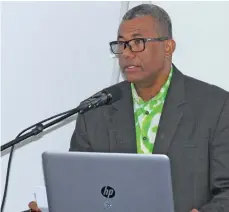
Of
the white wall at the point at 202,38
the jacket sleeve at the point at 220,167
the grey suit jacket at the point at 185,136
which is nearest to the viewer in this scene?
the jacket sleeve at the point at 220,167

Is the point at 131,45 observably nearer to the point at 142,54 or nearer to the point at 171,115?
the point at 142,54

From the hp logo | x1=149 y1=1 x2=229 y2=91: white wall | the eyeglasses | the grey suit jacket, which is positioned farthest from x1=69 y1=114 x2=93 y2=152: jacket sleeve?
x1=149 y1=1 x2=229 y2=91: white wall

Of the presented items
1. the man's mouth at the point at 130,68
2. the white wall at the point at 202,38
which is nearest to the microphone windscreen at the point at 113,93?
the man's mouth at the point at 130,68

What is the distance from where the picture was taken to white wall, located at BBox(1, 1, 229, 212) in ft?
7.43

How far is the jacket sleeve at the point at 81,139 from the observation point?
191 centimetres

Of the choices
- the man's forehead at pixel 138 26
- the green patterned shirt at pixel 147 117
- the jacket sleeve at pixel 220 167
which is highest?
the man's forehead at pixel 138 26

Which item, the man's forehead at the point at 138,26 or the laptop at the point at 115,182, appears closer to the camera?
the laptop at the point at 115,182

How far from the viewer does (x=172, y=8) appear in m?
2.49

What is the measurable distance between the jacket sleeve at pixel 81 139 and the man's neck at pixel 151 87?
0.25 metres

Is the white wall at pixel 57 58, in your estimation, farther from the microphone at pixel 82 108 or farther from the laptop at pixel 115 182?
the laptop at pixel 115 182

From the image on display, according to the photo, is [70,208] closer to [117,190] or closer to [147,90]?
[117,190]

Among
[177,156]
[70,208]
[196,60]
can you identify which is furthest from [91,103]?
[196,60]

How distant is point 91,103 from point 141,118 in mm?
509

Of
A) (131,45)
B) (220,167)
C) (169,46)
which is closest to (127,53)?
(131,45)
